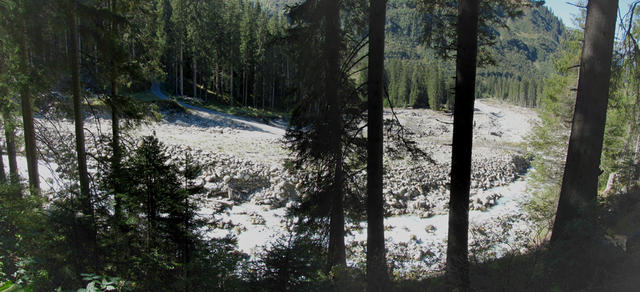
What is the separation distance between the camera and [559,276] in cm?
439

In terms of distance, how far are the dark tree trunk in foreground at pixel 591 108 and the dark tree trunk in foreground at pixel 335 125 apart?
13.4 feet

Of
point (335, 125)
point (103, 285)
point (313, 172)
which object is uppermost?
point (335, 125)

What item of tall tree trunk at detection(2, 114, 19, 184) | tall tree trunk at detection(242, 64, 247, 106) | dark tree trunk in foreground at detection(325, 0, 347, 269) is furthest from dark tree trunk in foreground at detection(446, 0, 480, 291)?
tall tree trunk at detection(242, 64, 247, 106)

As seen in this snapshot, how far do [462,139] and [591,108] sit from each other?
1.93 metres

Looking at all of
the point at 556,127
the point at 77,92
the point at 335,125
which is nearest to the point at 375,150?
the point at 335,125

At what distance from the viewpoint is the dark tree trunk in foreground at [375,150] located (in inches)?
219

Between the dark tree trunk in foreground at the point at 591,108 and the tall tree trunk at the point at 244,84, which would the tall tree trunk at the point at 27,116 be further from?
the tall tree trunk at the point at 244,84

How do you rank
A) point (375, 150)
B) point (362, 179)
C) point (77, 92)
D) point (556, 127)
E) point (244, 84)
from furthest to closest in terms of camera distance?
point (244, 84) → point (556, 127) → point (362, 179) → point (77, 92) → point (375, 150)

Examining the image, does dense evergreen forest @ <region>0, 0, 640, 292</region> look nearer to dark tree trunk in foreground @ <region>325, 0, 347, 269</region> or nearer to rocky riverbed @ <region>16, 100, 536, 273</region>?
dark tree trunk in foreground @ <region>325, 0, 347, 269</region>

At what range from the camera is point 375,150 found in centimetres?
586

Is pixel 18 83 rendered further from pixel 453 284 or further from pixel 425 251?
pixel 425 251

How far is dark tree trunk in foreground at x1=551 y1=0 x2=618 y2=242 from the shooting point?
4.81 meters

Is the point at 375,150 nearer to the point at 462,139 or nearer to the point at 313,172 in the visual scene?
the point at 462,139

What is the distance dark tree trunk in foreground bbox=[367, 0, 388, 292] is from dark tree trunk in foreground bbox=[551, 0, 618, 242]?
270cm
